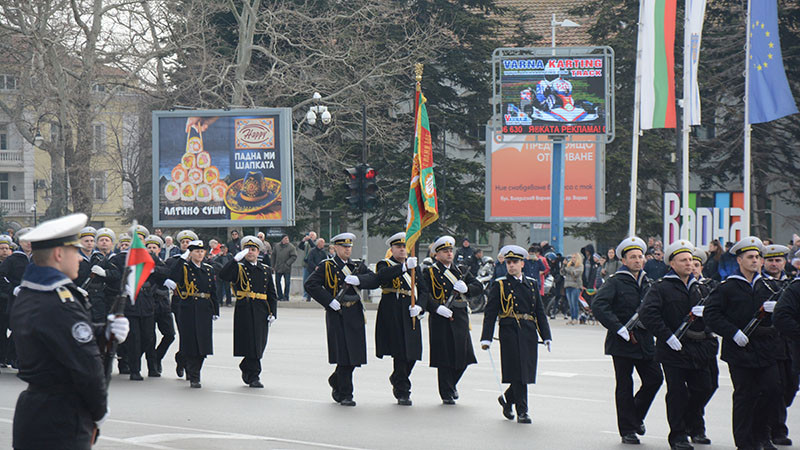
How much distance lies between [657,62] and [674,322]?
63.9ft

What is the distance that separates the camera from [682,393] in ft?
32.5

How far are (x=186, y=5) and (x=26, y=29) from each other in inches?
198

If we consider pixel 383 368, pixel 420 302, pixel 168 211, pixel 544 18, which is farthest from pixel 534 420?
pixel 544 18

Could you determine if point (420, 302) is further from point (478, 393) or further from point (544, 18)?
point (544, 18)

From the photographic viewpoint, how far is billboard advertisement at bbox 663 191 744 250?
27891 millimetres

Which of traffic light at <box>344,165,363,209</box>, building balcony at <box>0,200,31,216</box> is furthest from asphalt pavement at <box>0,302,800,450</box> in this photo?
building balcony at <box>0,200,31,216</box>

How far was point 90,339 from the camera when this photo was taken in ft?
19.1

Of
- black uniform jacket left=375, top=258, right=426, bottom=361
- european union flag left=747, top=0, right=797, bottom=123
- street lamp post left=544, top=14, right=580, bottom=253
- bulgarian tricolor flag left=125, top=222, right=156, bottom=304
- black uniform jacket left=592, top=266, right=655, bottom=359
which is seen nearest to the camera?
bulgarian tricolor flag left=125, top=222, right=156, bottom=304

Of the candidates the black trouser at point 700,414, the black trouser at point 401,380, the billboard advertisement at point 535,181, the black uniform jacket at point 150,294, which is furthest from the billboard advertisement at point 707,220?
the black trouser at point 700,414

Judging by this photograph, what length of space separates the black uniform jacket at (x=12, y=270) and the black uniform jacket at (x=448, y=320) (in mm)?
5807

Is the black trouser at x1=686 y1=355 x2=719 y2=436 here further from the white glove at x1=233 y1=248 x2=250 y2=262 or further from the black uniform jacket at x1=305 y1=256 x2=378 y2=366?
the white glove at x1=233 y1=248 x2=250 y2=262

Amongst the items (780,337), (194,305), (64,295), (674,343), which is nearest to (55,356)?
(64,295)

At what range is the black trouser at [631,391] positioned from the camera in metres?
10.4

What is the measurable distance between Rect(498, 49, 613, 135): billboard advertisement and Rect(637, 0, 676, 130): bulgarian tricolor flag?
8.09 ft
